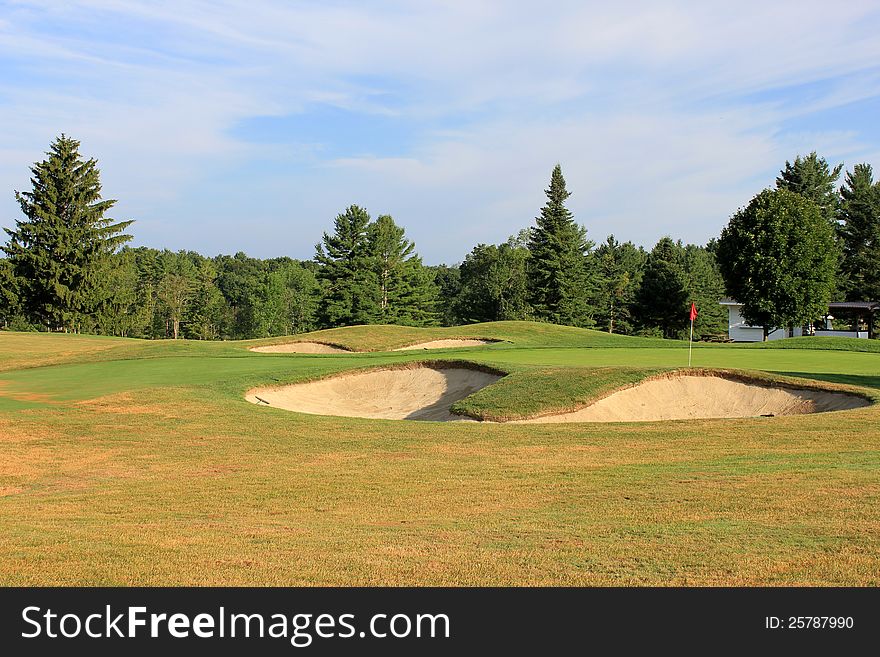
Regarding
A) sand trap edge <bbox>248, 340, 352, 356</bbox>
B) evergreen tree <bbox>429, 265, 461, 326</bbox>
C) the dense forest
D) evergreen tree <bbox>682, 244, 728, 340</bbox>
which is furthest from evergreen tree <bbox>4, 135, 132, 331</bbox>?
evergreen tree <bbox>682, 244, 728, 340</bbox>

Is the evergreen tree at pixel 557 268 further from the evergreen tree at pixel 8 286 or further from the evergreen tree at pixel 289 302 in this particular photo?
the evergreen tree at pixel 8 286

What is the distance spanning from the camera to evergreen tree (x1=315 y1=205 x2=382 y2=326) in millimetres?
74250

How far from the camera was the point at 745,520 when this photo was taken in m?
7.80

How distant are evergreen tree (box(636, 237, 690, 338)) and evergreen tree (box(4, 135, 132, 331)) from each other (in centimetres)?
4646

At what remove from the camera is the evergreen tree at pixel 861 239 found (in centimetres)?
7131

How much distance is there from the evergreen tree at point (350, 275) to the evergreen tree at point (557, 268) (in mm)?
15918

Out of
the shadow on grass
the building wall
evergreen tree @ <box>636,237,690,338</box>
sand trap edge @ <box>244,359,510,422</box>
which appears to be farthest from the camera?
evergreen tree @ <box>636,237,690,338</box>

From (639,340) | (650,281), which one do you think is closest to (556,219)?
(650,281)

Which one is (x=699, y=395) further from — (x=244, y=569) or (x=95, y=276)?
(x=95, y=276)

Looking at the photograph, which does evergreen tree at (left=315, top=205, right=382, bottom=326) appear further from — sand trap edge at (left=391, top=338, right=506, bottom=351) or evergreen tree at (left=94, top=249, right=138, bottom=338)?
sand trap edge at (left=391, top=338, right=506, bottom=351)

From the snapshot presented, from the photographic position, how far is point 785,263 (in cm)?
5125

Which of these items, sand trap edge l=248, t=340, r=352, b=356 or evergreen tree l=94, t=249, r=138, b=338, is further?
evergreen tree l=94, t=249, r=138, b=338

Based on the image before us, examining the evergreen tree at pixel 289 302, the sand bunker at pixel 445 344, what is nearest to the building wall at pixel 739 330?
the sand bunker at pixel 445 344

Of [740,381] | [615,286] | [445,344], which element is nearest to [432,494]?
[740,381]
